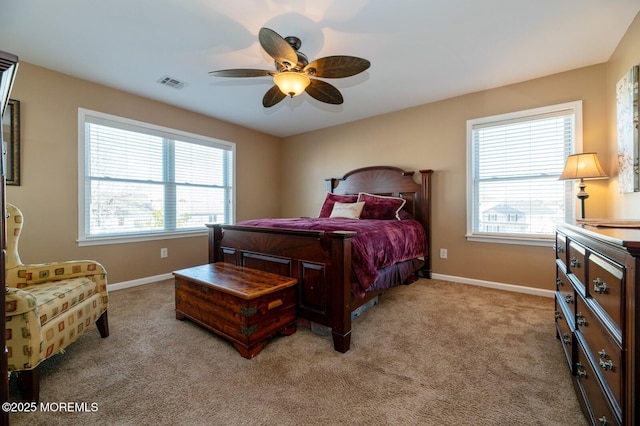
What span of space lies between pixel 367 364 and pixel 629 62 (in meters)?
3.08

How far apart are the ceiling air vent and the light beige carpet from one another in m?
2.49

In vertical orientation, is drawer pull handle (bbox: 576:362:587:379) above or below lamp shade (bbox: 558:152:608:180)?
below

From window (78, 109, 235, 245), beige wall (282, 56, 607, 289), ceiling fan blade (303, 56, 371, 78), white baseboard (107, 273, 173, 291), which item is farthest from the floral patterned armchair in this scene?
beige wall (282, 56, 607, 289)

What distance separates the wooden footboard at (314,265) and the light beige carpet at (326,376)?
0.70 feet

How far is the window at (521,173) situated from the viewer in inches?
113

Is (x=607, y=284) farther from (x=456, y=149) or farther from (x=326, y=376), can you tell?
(x=456, y=149)

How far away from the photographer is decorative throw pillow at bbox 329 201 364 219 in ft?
11.5

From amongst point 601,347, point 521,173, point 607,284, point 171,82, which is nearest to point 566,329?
point 601,347

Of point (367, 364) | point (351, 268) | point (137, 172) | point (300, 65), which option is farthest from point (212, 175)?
point (367, 364)

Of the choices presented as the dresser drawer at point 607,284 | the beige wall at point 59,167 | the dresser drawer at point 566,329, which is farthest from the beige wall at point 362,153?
the dresser drawer at point 607,284

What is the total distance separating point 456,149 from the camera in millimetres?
3469

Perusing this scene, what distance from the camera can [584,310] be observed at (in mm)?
1227

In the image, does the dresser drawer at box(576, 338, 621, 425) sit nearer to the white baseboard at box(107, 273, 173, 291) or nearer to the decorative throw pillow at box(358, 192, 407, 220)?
the decorative throw pillow at box(358, 192, 407, 220)

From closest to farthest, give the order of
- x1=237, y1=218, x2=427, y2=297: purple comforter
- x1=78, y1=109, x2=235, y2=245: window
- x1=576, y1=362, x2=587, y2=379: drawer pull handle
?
x1=576, y1=362, x2=587, y2=379: drawer pull handle, x1=237, y1=218, x2=427, y2=297: purple comforter, x1=78, y1=109, x2=235, y2=245: window
